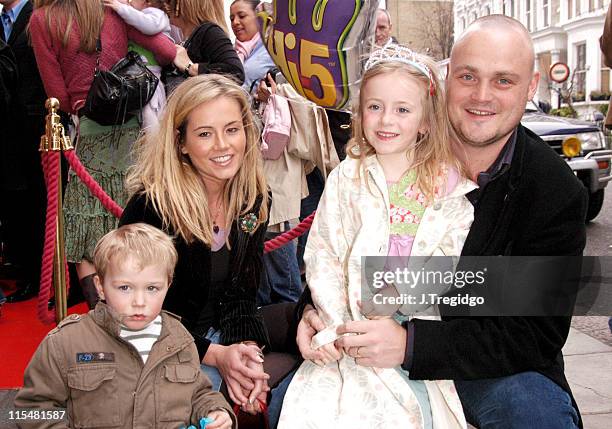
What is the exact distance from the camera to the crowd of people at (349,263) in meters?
2.07

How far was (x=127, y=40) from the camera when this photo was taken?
4.14 meters

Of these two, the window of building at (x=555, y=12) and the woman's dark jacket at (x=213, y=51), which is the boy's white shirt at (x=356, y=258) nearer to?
the woman's dark jacket at (x=213, y=51)

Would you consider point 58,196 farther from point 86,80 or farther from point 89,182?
point 86,80

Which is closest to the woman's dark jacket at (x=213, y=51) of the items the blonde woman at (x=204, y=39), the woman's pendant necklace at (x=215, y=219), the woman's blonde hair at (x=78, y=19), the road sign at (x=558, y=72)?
the blonde woman at (x=204, y=39)

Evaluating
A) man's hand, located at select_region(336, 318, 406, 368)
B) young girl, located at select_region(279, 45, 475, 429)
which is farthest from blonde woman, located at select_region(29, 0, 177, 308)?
man's hand, located at select_region(336, 318, 406, 368)

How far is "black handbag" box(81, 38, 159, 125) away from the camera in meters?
3.79

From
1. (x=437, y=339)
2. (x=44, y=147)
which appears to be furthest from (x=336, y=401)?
(x=44, y=147)

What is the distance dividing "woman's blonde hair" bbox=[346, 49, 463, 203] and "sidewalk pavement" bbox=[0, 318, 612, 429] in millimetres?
1580

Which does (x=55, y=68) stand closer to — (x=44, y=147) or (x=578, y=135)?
(x=44, y=147)

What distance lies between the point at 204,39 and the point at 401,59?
6.91 feet

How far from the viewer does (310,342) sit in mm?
2273

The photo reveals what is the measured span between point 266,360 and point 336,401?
49 cm

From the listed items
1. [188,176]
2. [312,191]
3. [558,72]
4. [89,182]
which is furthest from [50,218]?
[558,72]

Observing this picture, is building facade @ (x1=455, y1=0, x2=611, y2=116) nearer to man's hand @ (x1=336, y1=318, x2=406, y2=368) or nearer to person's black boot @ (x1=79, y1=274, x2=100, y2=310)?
person's black boot @ (x1=79, y1=274, x2=100, y2=310)
